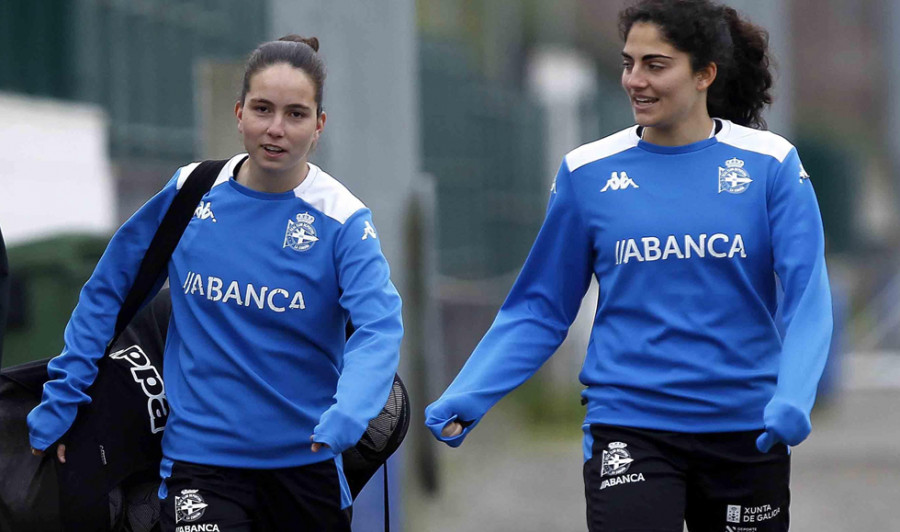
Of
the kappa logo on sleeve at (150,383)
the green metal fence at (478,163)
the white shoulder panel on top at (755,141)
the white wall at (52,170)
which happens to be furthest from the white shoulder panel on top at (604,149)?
the green metal fence at (478,163)

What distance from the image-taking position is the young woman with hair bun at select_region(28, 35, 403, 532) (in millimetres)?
4508

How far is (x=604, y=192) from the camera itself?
4.70 meters

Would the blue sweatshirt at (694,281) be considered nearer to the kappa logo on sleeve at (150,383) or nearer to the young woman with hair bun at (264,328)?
the young woman with hair bun at (264,328)

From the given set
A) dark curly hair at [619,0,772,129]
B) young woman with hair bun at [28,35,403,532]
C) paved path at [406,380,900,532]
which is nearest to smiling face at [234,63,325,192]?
young woman with hair bun at [28,35,403,532]

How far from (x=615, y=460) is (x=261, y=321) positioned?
103cm

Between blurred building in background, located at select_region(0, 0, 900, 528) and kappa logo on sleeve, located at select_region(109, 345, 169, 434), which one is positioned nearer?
kappa logo on sleeve, located at select_region(109, 345, 169, 434)

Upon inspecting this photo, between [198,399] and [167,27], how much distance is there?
19.6 feet

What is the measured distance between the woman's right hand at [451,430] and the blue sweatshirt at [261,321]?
244 millimetres

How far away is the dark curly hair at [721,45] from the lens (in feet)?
15.2

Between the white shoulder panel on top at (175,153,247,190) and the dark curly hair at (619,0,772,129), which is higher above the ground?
the dark curly hair at (619,0,772,129)

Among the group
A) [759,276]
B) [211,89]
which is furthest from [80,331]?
[211,89]

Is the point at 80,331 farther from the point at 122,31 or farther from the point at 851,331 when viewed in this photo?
the point at 851,331

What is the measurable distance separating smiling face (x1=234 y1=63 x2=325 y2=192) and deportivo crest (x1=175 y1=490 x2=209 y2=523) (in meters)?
0.90

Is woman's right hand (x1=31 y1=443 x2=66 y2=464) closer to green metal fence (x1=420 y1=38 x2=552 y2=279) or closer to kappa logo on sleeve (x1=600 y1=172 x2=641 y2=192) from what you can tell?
kappa logo on sleeve (x1=600 y1=172 x2=641 y2=192)
